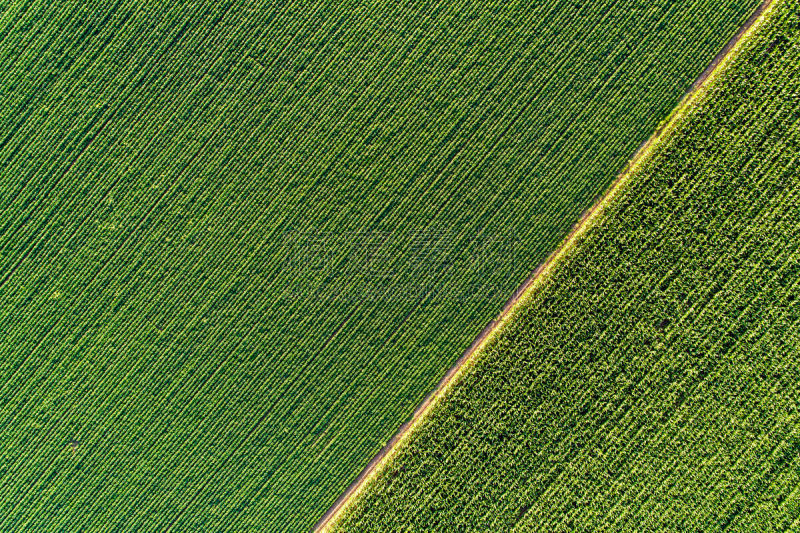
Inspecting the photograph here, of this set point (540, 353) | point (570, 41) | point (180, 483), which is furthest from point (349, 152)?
point (180, 483)

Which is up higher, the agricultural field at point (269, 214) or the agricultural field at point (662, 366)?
the agricultural field at point (269, 214)

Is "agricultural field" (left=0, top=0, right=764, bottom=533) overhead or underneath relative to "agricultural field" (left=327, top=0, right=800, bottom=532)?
overhead

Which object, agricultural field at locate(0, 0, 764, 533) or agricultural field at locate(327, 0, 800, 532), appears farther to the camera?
agricultural field at locate(0, 0, 764, 533)

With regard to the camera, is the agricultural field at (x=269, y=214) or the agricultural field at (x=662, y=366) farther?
the agricultural field at (x=269, y=214)

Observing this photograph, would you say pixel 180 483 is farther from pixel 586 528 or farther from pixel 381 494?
pixel 586 528
